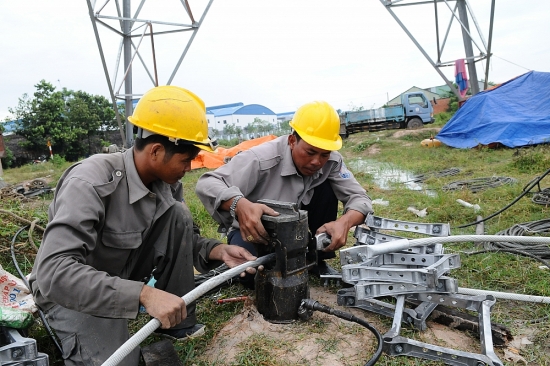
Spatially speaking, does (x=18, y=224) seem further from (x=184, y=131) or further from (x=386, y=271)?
(x=386, y=271)

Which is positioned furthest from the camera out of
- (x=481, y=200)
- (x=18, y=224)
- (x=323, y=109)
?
(x=481, y=200)

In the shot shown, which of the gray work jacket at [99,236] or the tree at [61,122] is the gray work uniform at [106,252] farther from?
the tree at [61,122]

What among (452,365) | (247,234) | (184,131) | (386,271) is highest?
(184,131)

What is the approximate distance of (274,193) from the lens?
279 cm

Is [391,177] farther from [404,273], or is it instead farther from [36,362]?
[36,362]

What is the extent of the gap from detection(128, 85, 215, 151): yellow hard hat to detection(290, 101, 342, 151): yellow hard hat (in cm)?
77

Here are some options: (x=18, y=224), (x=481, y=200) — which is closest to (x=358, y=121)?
(x=481, y=200)

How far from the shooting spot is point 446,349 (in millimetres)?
1838

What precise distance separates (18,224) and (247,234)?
9.27 ft

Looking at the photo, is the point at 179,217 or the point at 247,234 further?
the point at 179,217

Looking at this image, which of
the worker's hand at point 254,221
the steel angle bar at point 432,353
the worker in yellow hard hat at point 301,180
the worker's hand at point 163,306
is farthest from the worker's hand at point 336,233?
the worker's hand at point 163,306

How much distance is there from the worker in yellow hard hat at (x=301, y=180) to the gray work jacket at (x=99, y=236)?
28 cm

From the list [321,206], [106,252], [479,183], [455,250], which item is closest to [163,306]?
[106,252]

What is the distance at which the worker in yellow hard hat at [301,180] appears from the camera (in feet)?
8.29
